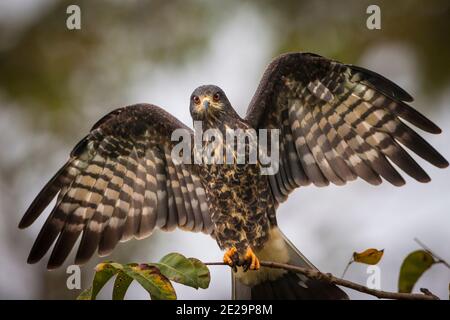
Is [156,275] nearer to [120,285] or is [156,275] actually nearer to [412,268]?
[120,285]

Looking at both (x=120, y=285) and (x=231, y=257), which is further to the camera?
(x=231, y=257)

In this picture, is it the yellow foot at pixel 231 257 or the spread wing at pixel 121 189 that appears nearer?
the yellow foot at pixel 231 257

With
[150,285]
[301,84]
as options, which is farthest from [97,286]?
[301,84]

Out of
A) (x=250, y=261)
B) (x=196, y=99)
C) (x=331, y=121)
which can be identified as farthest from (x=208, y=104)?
(x=250, y=261)

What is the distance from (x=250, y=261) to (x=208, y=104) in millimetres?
1367

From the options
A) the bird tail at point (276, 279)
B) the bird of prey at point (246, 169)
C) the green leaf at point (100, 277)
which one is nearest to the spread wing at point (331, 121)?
the bird of prey at point (246, 169)

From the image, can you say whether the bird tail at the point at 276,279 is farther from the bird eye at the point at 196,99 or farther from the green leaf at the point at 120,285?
the green leaf at the point at 120,285

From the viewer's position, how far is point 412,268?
4.71 meters

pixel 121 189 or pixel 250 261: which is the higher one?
pixel 121 189

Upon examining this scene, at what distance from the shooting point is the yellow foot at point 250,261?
614 cm

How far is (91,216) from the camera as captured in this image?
22.4 ft

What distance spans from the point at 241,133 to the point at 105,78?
3325mm

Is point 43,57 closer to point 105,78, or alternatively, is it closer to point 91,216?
point 105,78

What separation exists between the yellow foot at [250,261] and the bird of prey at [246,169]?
11 millimetres
